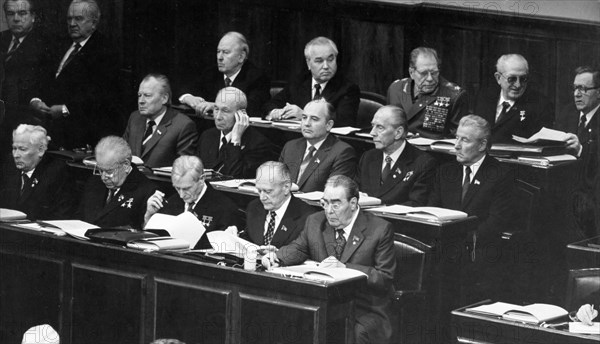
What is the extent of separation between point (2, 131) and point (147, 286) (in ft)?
7.27

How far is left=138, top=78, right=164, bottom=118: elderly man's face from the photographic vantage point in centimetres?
754

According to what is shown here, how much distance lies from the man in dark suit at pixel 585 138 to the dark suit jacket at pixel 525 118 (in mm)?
86

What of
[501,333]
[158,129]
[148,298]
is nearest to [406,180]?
[148,298]

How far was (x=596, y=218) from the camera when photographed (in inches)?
236

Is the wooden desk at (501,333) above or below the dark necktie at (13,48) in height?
below

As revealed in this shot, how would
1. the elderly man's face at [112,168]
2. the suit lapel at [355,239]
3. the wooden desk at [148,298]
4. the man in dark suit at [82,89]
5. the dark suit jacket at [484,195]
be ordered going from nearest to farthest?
the wooden desk at [148,298] → the suit lapel at [355,239] → the dark suit jacket at [484,195] → the elderly man's face at [112,168] → the man in dark suit at [82,89]

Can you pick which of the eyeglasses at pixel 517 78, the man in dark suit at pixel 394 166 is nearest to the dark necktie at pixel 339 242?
the man in dark suit at pixel 394 166

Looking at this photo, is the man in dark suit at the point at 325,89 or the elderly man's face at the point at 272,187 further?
the man in dark suit at the point at 325,89

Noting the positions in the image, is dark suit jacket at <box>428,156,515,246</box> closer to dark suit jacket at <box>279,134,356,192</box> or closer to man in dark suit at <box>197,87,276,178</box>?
dark suit jacket at <box>279,134,356,192</box>

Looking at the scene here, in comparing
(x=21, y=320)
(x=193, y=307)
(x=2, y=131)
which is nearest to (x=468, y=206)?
(x=193, y=307)

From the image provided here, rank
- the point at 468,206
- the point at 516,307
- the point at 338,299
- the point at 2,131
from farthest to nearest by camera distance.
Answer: the point at 2,131 → the point at 468,206 → the point at 338,299 → the point at 516,307

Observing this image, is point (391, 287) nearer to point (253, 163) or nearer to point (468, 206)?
point (468, 206)

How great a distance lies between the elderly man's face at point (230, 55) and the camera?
25.8 ft

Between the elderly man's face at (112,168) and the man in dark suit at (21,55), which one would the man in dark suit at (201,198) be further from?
the man in dark suit at (21,55)
